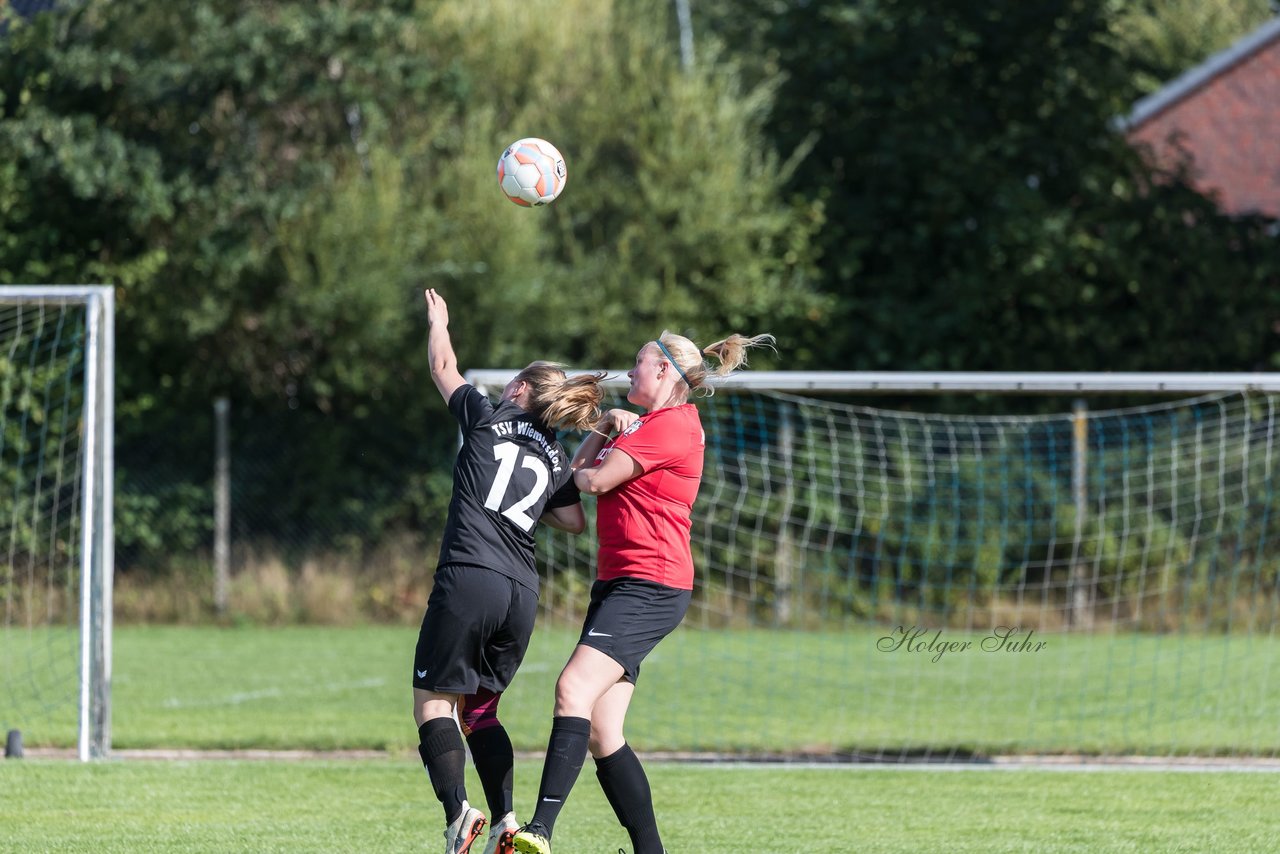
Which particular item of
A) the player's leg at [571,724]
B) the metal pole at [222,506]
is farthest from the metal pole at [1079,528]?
the player's leg at [571,724]

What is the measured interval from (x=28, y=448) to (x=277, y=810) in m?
11.4

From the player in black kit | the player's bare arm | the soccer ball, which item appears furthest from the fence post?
the player in black kit

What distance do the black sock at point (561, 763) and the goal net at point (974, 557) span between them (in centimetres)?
710

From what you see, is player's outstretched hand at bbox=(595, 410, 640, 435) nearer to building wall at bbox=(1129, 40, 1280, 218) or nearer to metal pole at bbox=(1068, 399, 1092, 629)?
metal pole at bbox=(1068, 399, 1092, 629)

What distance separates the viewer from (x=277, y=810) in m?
7.22

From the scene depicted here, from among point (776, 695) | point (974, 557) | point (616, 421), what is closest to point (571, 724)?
point (616, 421)

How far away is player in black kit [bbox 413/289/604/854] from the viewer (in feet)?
18.0

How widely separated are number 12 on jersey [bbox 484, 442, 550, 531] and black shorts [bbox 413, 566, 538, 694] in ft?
0.78

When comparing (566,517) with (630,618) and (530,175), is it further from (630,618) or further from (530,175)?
(530,175)

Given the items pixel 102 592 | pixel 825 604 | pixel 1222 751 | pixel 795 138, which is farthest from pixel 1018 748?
pixel 795 138

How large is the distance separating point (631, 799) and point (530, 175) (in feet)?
9.28

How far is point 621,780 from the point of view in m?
5.44

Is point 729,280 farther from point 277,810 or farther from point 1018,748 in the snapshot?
point 277,810

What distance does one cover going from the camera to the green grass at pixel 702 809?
21.2 ft
